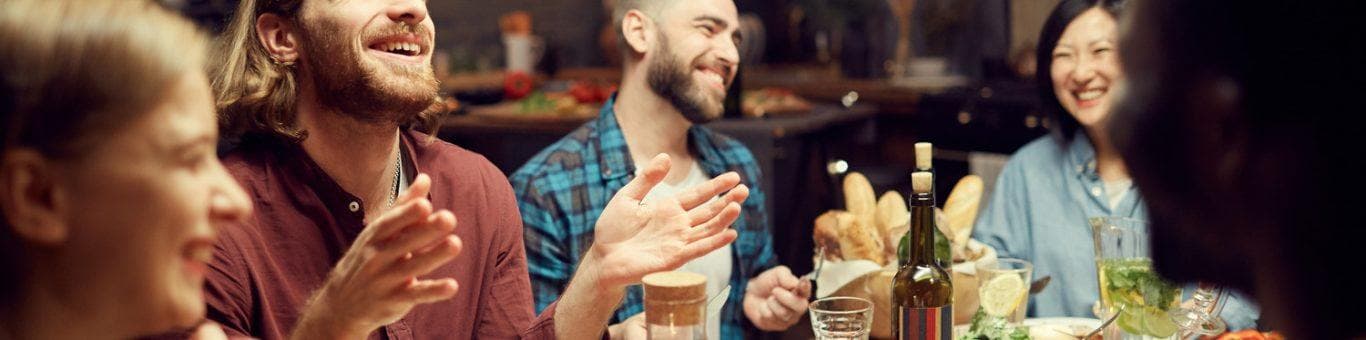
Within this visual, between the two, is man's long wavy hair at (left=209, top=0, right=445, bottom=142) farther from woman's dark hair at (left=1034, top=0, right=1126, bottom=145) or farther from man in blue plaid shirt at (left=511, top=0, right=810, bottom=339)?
woman's dark hair at (left=1034, top=0, right=1126, bottom=145)

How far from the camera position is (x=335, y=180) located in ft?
5.93

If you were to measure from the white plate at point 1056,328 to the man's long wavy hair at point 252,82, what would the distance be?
3.53 ft

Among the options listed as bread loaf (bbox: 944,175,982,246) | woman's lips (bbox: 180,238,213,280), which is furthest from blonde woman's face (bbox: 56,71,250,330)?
bread loaf (bbox: 944,175,982,246)

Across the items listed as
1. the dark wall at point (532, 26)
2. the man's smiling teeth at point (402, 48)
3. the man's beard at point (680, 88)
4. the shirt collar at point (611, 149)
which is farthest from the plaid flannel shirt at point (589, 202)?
the dark wall at point (532, 26)

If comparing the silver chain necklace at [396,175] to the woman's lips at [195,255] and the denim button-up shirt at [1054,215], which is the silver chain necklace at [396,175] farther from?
the denim button-up shirt at [1054,215]

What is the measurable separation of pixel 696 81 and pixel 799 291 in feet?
2.07

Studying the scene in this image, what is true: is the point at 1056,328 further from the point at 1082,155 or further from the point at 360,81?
the point at 360,81

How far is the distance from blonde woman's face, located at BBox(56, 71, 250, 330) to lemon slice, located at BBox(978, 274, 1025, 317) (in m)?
1.24

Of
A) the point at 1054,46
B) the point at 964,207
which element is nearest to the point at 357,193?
the point at 964,207

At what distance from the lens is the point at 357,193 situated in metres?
1.83

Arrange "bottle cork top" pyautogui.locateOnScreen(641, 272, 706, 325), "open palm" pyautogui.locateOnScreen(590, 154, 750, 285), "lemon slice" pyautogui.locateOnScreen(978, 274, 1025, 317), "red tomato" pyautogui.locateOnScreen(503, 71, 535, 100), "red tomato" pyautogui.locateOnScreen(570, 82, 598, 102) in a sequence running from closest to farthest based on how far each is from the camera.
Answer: "bottle cork top" pyautogui.locateOnScreen(641, 272, 706, 325), "open palm" pyautogui.locateOnScreen(590, 154, 750, 285), "lemon slice" pyautogui.locateOnScreen(978, 274, 1025, 317), "red tomato" pyautogui.locateOnScreen(570, 82, 598, 102), "red tomato" pyautogui.locateOnScreen(503, 71, 535, 100)

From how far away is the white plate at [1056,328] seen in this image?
1920 millimetres

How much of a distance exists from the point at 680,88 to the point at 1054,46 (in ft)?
2.67

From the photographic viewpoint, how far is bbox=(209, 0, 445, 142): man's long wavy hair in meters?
1.75
